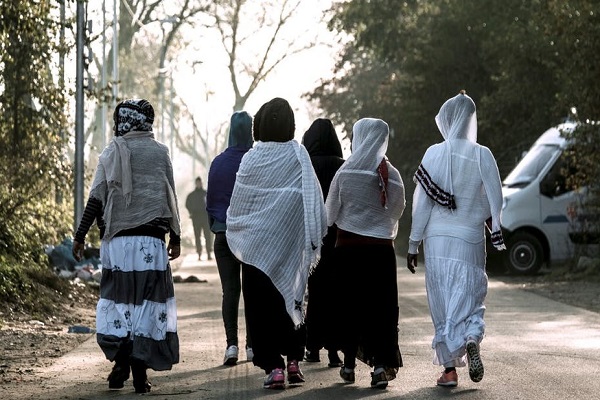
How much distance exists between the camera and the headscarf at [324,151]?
1184 cm

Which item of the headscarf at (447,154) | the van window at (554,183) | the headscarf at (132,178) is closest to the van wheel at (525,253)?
the van window at (554,183)

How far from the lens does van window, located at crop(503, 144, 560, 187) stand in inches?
1045

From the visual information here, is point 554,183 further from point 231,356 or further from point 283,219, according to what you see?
point 283,219

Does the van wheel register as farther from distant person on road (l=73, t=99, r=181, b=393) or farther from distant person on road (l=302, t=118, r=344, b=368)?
distant person on road (l=73, t=99, r=181, b=393)

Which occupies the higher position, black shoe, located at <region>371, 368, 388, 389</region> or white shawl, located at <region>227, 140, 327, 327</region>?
white shawl, located at <region>227, 140, 327, 327</region>

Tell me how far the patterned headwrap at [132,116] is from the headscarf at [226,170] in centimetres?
172

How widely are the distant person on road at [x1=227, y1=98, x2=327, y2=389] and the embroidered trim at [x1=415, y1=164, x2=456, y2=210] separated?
0.80 m

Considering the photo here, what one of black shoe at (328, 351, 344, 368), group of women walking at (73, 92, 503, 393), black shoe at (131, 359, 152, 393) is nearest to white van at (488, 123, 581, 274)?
black shoe at (328, 351, 344, 368)

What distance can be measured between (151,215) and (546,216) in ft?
55.0

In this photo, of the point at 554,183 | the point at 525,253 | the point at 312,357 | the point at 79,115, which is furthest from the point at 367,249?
the point at 525,253

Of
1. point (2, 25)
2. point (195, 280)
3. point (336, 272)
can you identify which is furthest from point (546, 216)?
→ point (336, 272)

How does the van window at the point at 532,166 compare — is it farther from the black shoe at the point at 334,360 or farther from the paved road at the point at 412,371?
the black shoe at the point at 334,360

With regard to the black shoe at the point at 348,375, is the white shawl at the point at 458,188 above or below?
above

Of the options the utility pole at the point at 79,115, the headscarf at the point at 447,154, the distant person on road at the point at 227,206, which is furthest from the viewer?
the utility pole at the point at 79,115
